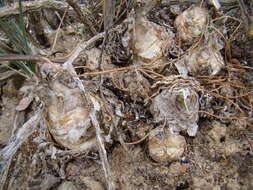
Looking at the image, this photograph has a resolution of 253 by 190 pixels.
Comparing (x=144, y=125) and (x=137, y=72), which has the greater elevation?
(x=137, y=72)

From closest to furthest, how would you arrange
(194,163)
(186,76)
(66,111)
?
(66,111) → (194,163) → (186,76)

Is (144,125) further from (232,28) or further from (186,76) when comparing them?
(232,28)

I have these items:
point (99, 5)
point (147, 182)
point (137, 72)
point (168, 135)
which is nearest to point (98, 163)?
point (147, 182)
